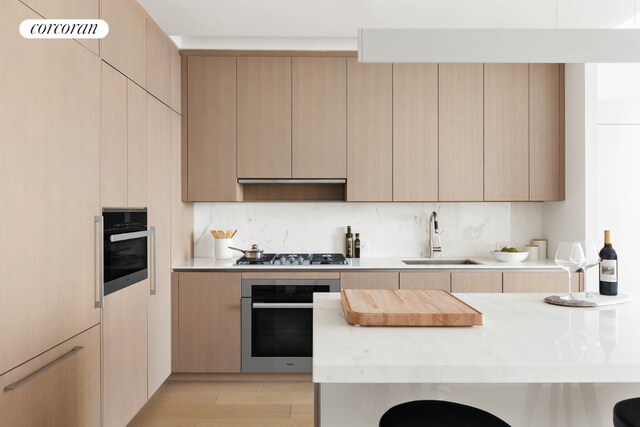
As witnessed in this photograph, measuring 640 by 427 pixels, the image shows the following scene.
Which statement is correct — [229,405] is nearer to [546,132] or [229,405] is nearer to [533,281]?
[533,281]

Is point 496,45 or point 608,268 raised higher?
point 496,45

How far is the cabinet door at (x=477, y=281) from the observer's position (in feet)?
11.3

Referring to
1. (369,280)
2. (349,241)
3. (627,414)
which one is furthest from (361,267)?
(627,414)

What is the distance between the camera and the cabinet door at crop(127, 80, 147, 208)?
265 cm

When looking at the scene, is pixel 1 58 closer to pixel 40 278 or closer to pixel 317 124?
pixel 40 278

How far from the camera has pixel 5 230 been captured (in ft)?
5.16

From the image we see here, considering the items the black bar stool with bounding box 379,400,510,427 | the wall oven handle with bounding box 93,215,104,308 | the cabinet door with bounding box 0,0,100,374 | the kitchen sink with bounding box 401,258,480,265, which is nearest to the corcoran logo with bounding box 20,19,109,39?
the cabinet door with bounding box 0,0,100,374

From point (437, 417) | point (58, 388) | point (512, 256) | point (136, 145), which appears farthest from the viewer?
point (512, 256)

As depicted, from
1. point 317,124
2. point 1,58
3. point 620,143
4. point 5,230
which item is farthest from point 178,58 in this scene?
point 620,143

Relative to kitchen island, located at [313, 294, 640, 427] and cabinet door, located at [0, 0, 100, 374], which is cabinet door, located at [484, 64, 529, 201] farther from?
cabinet door, located at [0, 0, 100, 374]

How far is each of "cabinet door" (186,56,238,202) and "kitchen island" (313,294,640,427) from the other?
2101 mm

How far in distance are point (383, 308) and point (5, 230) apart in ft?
4.18

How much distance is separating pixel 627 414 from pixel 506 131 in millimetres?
2784

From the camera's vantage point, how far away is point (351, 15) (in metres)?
3.16
